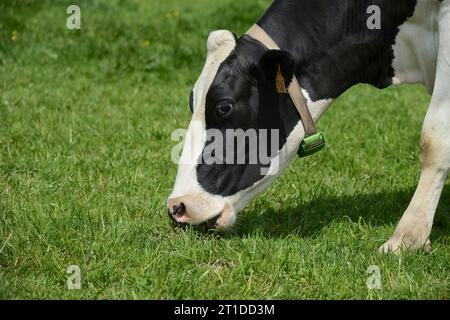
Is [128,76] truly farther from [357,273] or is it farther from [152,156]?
[357,273]

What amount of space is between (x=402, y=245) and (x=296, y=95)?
100cm

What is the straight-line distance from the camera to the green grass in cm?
407

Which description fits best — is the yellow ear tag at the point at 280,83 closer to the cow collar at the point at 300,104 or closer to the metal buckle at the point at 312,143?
the cow collar at the point at 300,104

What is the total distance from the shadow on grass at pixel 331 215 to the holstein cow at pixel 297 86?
41 centimetres

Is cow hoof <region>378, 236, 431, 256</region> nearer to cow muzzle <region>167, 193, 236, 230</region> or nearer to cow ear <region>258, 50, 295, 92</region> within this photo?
cow muzzle <region>167, 193, 236, 230</region>

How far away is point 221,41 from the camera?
450cm

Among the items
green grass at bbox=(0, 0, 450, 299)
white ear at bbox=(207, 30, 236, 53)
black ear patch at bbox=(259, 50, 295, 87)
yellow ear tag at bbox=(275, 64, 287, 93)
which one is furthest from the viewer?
white ear at bbox=(207, 30, 236, 53)

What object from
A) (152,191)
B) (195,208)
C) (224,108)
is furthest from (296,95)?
(152,191)

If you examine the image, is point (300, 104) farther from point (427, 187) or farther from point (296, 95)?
point (427, 187)

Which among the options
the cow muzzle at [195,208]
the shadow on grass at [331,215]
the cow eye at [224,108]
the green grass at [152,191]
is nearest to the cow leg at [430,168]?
the green grass at [152,191]

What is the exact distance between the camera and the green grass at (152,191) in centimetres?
407

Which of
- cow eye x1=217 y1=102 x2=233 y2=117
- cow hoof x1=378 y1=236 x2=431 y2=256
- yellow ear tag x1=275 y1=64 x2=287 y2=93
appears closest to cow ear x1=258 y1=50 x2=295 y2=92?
yellow ear tag x1=275 y1=64 x2=287 y2=93
